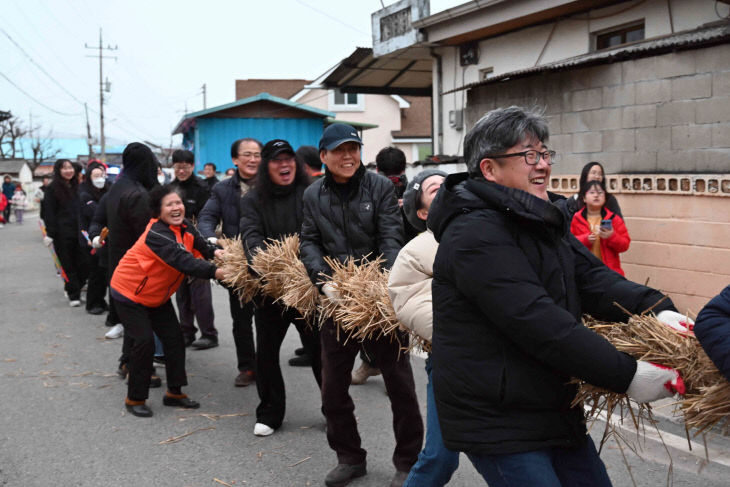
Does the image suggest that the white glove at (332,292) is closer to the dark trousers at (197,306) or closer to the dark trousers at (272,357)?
the dark trousers at (272,357)

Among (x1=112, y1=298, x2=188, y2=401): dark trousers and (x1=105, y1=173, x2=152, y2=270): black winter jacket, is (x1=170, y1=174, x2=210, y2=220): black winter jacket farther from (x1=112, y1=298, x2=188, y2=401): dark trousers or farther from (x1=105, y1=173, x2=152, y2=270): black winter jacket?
(x1=112, y1=298, x2=188, y2=401): dark trousers

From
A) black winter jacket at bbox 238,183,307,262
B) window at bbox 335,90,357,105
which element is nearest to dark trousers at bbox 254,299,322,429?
black winter jacket at bbox 238,183,307,262

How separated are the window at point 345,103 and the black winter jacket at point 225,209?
32.6m

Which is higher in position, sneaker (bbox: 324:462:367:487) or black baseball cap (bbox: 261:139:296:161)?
black baseball cap (bbox: 261:139:296:161)

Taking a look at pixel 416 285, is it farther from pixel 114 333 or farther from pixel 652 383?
pixel 114 333

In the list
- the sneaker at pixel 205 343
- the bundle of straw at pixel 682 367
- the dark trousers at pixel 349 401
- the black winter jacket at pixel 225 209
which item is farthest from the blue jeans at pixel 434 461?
the sneaker at pixel 205 343

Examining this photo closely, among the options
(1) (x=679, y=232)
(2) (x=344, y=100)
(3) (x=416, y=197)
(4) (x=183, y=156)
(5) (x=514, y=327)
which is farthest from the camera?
(2) (x=344, y=100)

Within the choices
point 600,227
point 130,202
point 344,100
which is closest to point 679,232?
point 600,227

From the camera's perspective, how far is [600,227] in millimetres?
6410

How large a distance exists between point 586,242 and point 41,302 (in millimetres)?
7927

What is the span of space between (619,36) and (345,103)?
3028cm

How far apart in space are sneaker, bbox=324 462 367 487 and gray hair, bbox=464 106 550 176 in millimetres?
2360

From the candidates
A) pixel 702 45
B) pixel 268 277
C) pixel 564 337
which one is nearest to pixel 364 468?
pixel 268 277

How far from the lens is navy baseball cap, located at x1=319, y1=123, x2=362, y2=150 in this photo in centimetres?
408
